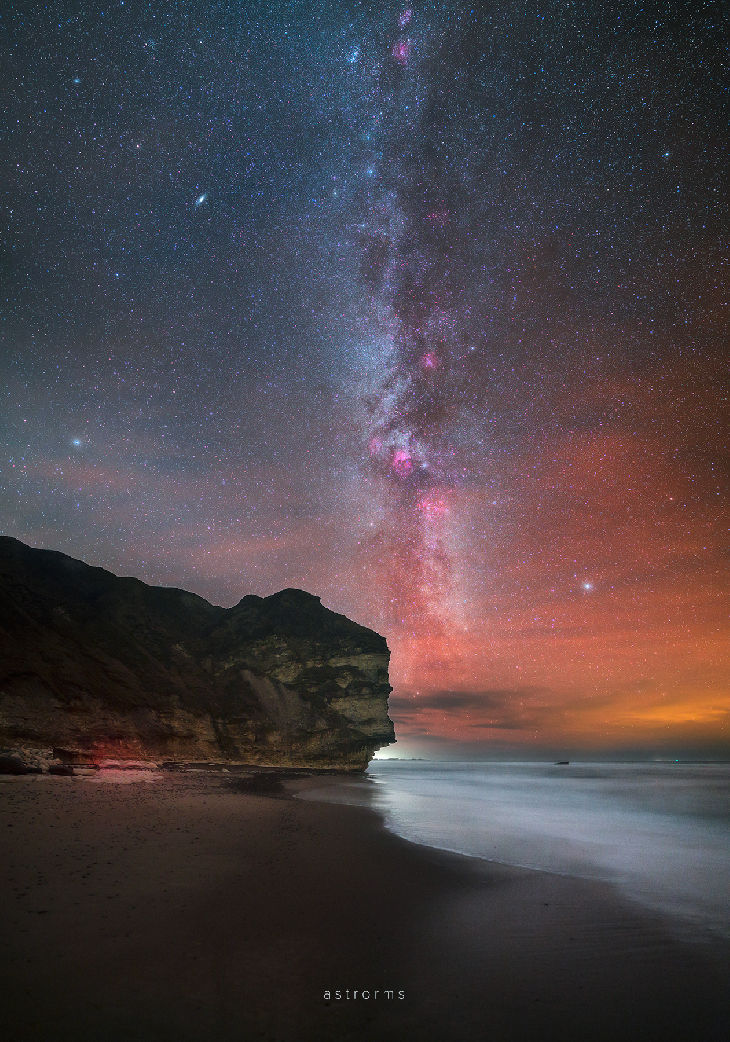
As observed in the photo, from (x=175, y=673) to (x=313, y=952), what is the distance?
235ft

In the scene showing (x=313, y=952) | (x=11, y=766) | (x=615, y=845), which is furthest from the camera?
(x=11, y=766)

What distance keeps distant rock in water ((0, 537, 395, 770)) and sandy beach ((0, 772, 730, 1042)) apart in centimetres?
3845

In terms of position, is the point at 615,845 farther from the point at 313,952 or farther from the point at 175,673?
the point at 175,673

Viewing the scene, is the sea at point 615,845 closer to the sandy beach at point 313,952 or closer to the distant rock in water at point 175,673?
the sandy beach at point 313,952

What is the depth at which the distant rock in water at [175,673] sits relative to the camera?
46.8 m

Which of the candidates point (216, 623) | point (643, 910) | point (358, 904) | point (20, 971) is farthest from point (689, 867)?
point (216, 623)

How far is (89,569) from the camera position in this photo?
81.9m

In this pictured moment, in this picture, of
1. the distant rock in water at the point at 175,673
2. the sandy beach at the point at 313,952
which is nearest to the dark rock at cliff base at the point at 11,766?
the sandy beach at the point at 313,952

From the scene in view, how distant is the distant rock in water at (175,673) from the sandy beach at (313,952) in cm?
3845

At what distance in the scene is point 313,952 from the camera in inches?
Answer: 253

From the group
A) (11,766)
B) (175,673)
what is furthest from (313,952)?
(175,673)

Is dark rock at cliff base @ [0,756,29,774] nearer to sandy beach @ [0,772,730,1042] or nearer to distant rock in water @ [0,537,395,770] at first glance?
sandy beach @ [0,772,730,1042]

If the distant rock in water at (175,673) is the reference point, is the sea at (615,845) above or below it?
below

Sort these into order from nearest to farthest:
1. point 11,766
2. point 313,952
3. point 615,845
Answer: point 313,952, point 615,845, point 11,766
